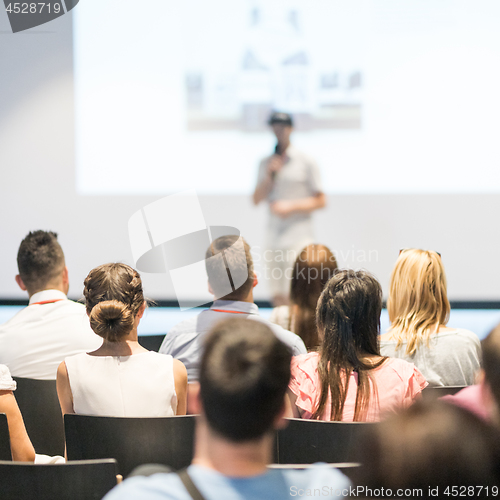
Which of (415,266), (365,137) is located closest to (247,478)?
(415,266)

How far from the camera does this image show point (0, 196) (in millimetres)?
4980

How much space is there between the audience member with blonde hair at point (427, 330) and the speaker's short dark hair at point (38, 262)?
141 cm

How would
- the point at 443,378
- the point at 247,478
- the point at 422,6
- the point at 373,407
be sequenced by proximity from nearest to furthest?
the point at 247,478 → the point at 373,407 → the point at 443,378 → the point at 422,6

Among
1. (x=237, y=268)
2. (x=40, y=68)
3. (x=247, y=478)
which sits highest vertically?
(x=40, y=68)

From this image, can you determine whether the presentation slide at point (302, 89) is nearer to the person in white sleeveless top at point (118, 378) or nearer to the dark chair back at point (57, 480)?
the person in white sleeveless top at point (118, 378)

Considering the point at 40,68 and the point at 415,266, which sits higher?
the point at 40,68

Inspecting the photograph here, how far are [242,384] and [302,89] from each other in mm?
4174

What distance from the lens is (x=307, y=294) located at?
7.00 ft

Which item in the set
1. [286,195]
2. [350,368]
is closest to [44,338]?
[350,368]

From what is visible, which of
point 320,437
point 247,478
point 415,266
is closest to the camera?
point 247,478

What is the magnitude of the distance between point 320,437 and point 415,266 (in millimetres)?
953

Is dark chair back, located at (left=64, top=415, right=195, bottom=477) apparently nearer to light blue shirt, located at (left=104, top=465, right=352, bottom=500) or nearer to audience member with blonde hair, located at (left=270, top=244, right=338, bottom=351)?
light blue shirt, located at (left=104, top=465, right=352, bottom=500)

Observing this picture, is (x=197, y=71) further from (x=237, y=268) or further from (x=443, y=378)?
(x=443, y=378)

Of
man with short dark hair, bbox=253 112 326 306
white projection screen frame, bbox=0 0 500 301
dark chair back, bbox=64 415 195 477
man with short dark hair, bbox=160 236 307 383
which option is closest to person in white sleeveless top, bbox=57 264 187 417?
dark chair back, bbox=64 415 195 477
